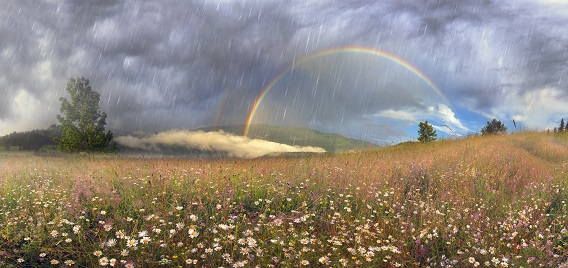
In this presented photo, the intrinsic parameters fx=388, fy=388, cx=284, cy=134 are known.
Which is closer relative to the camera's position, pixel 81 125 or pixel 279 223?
pixel 279 223

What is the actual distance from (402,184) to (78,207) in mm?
6317

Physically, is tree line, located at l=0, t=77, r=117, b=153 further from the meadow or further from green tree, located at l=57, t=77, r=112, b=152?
the meadow

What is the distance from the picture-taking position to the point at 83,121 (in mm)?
32781

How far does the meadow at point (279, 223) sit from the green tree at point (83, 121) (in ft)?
81.6

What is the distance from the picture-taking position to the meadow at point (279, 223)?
4.55 meters

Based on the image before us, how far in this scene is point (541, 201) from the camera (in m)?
8.02

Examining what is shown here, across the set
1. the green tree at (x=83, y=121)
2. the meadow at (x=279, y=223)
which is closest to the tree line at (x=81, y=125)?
the green tree at (x=83, y=121)

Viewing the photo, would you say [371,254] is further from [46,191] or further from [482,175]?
[482,175]

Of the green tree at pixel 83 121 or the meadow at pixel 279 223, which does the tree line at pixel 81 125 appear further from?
the meadow at pixel 279 223

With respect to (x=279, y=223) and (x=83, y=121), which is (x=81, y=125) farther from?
(x=279, y=223)

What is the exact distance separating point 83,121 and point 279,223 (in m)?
32.7

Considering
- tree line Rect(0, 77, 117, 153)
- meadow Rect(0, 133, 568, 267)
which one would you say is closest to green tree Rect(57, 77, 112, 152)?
tree line Rect(0, 77, 117, 153)

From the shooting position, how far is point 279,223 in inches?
192

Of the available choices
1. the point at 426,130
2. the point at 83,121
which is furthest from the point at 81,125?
the point at 426,130
